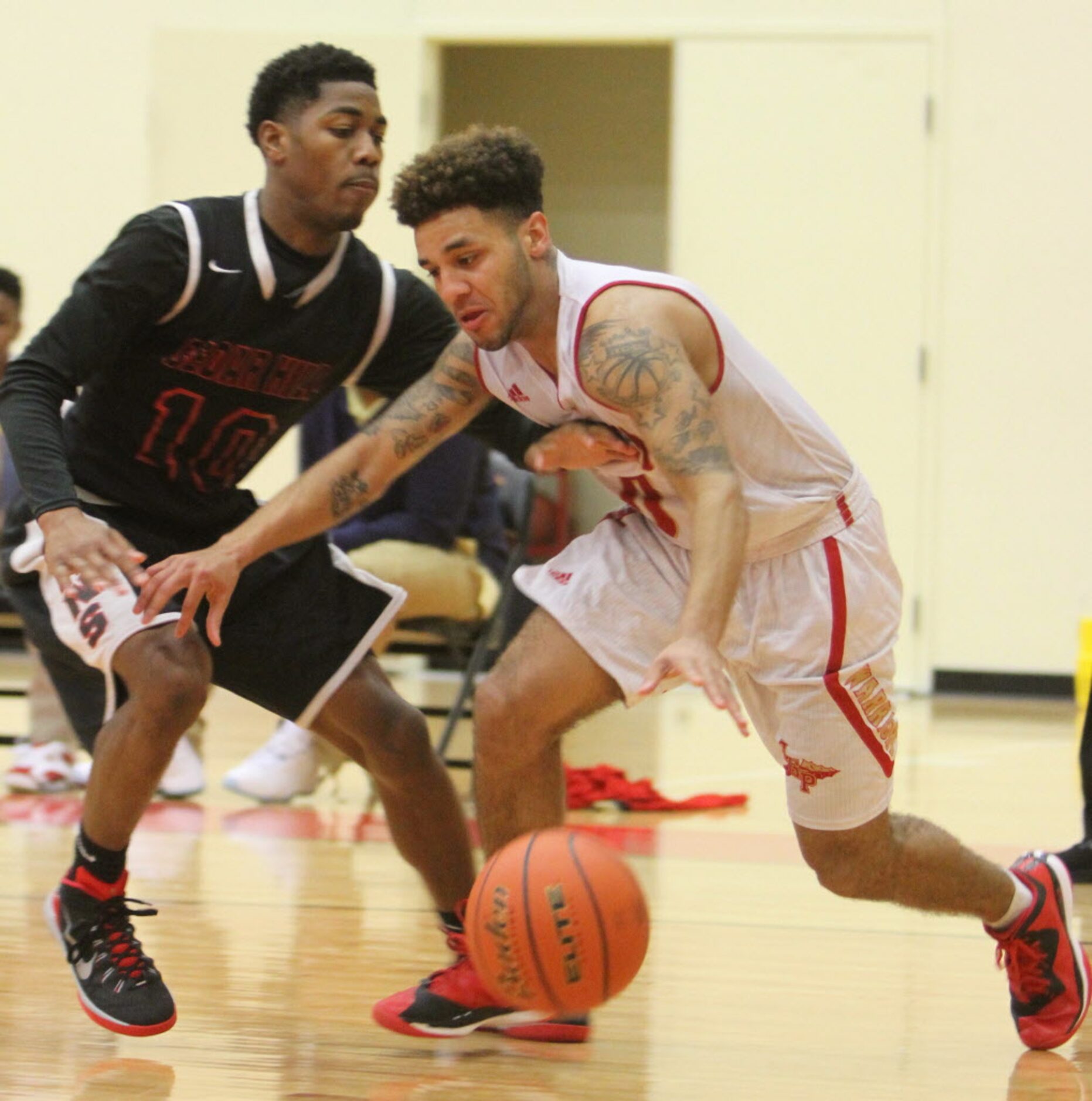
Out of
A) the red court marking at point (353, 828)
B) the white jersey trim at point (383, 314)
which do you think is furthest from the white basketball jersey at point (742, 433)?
the red court marking at point (353, 828)

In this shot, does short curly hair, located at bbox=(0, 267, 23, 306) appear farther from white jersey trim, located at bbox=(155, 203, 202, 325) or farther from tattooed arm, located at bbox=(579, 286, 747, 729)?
Result: tattooed arm, located at bbox=(579, 286, 747, 729)

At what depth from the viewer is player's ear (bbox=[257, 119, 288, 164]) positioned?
3.15 metres

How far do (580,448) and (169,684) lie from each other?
875 mm

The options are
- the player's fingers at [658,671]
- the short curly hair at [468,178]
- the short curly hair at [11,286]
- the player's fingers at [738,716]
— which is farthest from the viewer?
the short curly hair at [11,286]

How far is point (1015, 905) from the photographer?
293cm

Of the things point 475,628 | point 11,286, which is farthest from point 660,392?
point 11,286

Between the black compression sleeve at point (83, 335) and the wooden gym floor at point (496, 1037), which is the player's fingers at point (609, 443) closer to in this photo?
the black compression sleeve at point (83, 335)

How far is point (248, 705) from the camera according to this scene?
8.00 m

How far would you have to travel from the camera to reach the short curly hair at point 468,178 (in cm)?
263

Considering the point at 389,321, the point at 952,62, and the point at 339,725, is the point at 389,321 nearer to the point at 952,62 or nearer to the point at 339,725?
the point at 339,725

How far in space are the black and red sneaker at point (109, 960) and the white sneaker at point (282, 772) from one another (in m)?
2.21

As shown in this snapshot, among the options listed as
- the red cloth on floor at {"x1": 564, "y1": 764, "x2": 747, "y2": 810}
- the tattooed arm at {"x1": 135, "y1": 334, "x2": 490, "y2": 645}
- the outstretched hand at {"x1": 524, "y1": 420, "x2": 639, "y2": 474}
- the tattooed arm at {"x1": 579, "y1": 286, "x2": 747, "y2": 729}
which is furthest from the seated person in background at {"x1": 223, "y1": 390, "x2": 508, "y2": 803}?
the tattooed arm at {"x1": 579, "y1": 286, "x2": 747, "y2": 729}

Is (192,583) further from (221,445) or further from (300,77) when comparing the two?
(300,77)

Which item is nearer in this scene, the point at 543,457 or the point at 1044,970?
the point at 543,457
